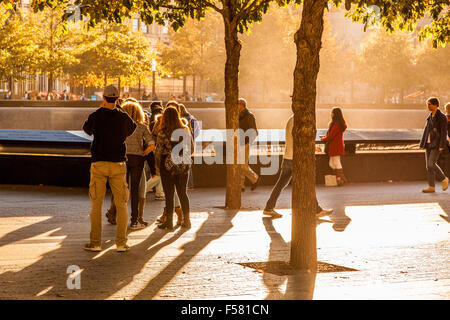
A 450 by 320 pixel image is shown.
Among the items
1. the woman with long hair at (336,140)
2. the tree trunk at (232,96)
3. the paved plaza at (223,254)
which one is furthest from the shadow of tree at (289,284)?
the woman with long hair at (336,140)

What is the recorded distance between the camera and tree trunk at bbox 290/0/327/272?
802 centimetres

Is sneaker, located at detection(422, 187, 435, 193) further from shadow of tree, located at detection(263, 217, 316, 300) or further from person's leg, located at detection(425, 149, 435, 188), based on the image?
shadow of tree, located at detection(263, 217, 316, 300)

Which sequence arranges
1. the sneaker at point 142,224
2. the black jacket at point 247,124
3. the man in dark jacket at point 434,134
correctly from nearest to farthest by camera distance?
the sneaker at point 142,224, the black jacket at point 247,124, the man in dark jacket at point 434,134

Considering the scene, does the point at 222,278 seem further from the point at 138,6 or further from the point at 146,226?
the point at 138,6

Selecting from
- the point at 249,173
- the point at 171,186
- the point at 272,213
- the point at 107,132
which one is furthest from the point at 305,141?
the point at 249,173

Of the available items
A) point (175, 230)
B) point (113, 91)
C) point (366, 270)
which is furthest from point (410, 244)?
point (113, 91)

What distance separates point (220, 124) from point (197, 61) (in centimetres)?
2737

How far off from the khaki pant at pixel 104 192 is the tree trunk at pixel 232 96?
176 inches

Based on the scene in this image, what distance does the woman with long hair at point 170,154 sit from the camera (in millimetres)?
10648

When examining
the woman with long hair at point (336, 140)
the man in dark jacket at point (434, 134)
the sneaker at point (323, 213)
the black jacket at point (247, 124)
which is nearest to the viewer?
the sneaker at point (323, 213)

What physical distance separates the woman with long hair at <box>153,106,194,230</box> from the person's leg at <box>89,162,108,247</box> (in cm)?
188

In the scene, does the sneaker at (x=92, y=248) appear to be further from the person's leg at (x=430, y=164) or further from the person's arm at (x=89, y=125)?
the person's leg at (x=430, y=164)

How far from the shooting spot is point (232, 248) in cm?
929


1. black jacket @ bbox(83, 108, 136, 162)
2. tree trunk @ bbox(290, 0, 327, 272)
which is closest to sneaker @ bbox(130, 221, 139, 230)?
black jacket @ bbox(83, 108, 136, 162)
